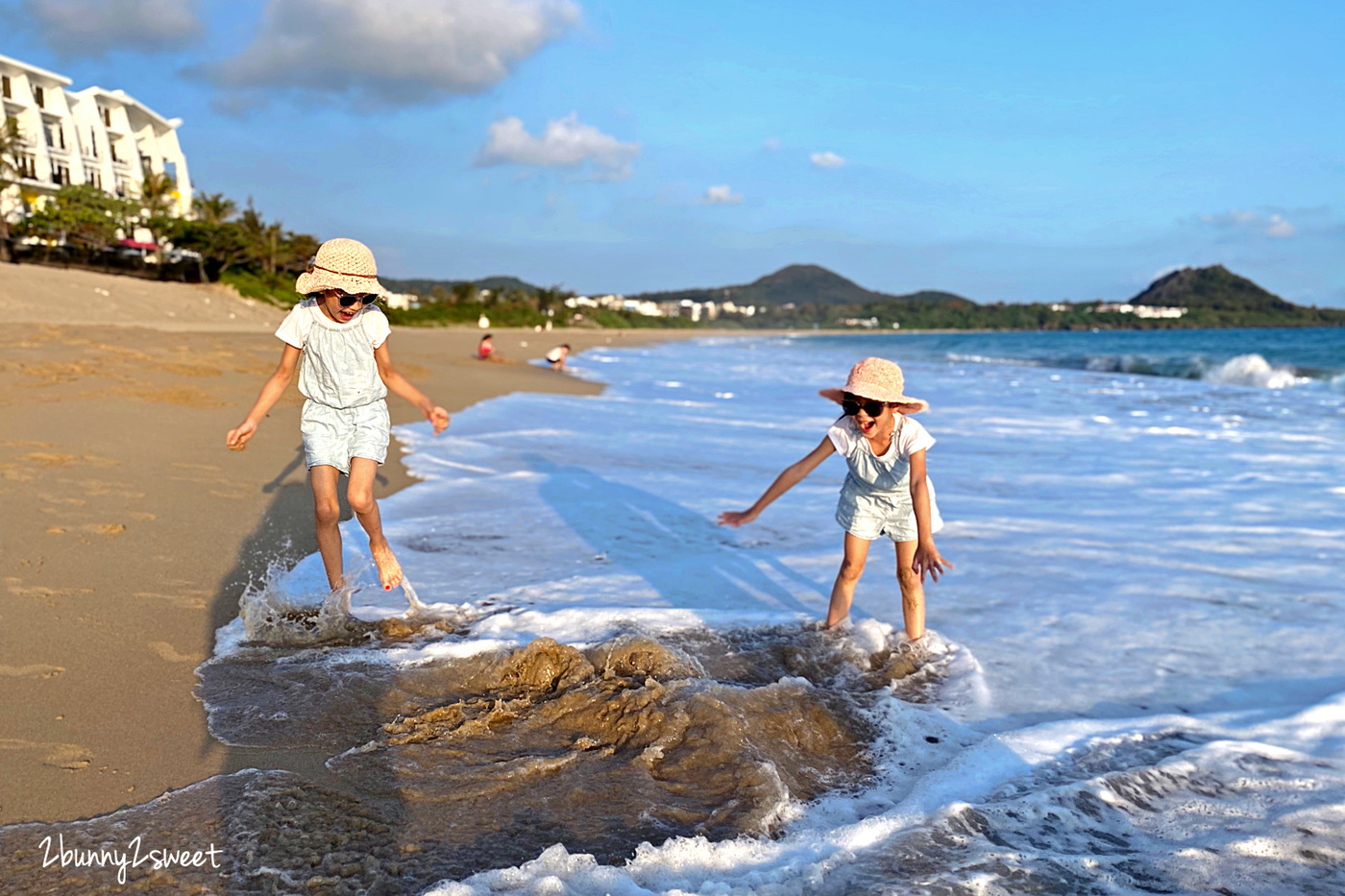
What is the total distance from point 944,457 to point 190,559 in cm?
730

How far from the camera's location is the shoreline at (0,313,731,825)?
8.40ft

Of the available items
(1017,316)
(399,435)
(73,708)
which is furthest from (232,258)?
(1017,316)

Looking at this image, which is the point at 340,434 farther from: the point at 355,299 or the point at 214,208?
the point at 214,208

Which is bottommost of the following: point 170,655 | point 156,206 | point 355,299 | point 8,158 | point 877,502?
point 170,655

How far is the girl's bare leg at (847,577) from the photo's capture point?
13.1 ft

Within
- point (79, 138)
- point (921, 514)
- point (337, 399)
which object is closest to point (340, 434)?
point (337, 399)

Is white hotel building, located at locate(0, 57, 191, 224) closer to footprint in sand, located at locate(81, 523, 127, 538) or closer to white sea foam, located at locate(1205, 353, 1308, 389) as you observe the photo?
footprint in sand, located at locate(81, 523, 127, 538)

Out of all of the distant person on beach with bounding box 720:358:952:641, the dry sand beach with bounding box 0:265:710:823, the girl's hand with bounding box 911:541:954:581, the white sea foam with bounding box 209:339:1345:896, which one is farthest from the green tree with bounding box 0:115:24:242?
the girl's hand with bounding box 911:541:954:581

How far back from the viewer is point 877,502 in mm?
4051

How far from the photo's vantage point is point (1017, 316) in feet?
409

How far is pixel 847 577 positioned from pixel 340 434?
2513mm

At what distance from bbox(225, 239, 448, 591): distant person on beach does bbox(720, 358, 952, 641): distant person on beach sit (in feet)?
5.69

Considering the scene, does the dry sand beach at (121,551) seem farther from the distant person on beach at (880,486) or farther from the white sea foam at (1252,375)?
the white sea foam at (1252,375)

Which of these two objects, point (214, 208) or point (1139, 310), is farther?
point (1139, 310)
